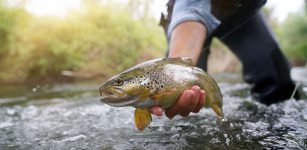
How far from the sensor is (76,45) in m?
15.5

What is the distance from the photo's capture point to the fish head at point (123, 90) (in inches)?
67.6

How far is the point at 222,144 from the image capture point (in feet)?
7.47

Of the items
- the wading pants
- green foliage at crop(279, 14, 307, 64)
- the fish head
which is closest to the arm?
the fish head

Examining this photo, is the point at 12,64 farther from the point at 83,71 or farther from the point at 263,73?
the point at 263,73

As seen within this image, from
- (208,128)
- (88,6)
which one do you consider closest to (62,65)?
(88,6)

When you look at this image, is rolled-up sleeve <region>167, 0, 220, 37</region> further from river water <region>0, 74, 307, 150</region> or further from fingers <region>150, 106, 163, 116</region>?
fingers <region>150, 106, 163, 116</region>

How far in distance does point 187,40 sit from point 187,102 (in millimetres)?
720

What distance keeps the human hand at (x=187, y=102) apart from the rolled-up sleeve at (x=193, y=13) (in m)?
0.90

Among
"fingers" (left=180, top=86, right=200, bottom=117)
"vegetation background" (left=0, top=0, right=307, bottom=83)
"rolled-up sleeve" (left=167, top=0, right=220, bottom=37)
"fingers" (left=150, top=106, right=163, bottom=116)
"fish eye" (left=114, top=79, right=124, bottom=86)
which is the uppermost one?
"vegetation background" (left=0, top=0, right=307, bottom=83)

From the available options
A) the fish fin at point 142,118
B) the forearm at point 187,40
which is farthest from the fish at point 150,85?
the forearm at point 187,40

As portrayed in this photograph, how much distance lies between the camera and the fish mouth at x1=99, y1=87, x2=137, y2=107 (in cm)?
171

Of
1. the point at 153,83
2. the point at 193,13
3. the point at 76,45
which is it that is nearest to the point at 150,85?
the point at 153,83

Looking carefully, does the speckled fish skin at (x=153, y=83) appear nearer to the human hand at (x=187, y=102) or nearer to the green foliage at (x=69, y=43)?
the human hand at (x=187, y=102)

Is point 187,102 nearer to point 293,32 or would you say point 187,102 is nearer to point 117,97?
point 117,97
